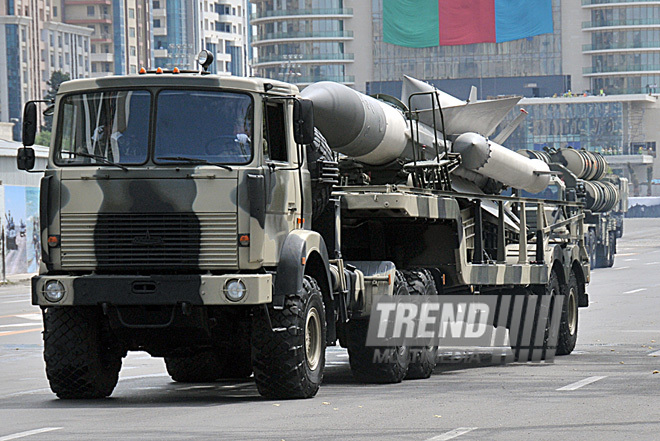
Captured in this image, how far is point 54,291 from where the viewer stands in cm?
1095

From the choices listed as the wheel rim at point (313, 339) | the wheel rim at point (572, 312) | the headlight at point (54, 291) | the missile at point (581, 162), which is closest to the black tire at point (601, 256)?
the missile at point (581, 162)

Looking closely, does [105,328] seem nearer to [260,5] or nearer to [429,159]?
[429,159]

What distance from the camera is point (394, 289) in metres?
13.3

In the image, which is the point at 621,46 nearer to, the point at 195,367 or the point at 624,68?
the point at 624,68

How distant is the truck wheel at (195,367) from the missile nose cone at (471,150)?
4398 mm

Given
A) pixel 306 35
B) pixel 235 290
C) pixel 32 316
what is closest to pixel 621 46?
pixel 306 35

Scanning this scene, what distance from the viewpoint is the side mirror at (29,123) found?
11078mm

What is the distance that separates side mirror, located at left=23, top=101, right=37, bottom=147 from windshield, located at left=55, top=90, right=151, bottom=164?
0.23 metres

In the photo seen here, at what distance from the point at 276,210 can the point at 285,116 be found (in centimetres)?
92

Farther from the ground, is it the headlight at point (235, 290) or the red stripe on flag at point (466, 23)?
the red stripe on flag at point (466, 23)

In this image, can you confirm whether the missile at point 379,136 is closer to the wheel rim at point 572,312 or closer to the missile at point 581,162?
the wheel rim at point 572,312

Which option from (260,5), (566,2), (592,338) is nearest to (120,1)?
(260,5)

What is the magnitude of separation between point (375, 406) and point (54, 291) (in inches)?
112

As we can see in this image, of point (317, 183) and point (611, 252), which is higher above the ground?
point (317, 183)
